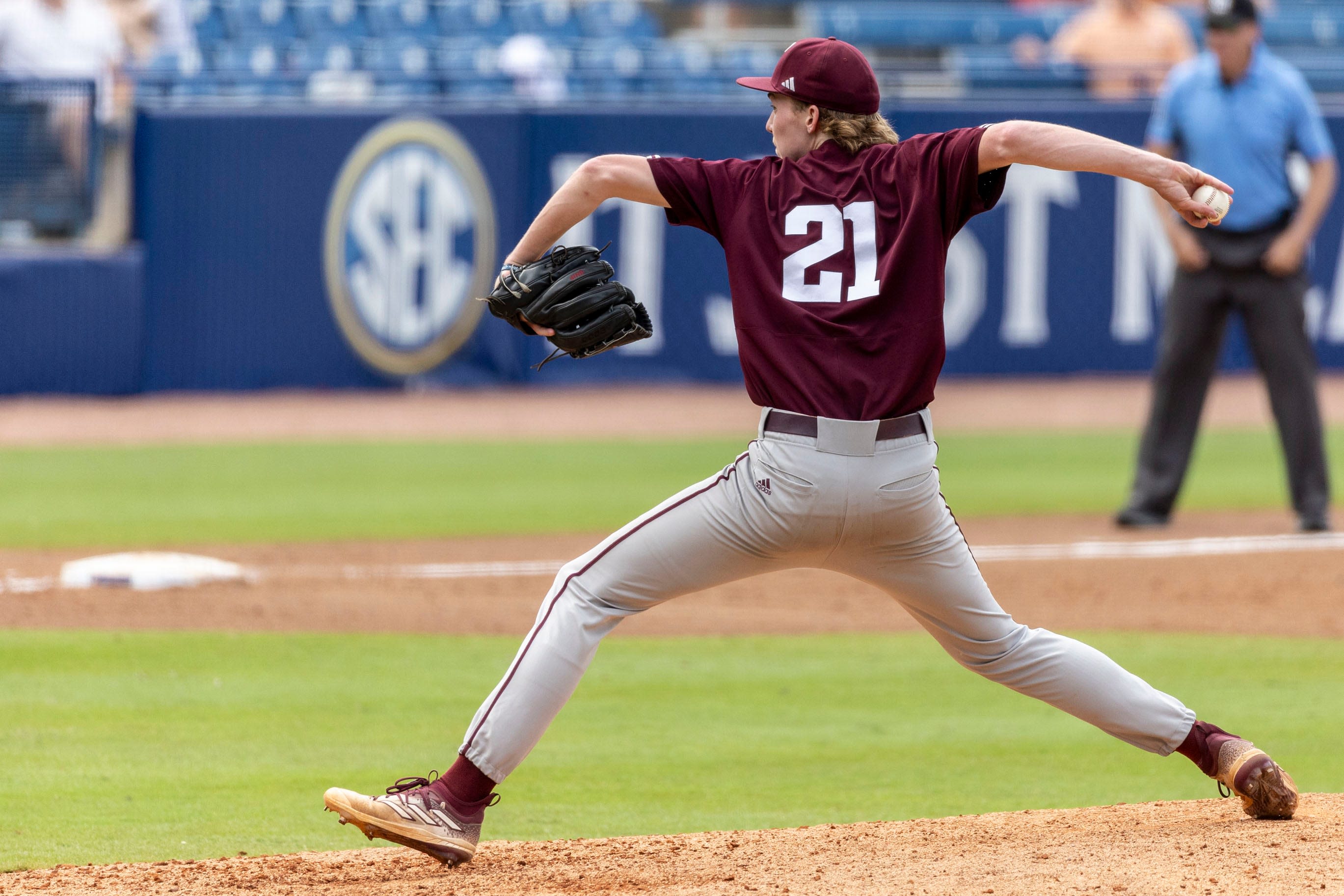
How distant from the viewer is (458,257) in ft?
45.6

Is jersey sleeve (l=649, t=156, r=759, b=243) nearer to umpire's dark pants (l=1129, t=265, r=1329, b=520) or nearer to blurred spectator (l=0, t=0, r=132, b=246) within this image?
umpire's dark pants (l=1129, t=265, r=1329, b=520)

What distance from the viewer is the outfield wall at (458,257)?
13570 mm

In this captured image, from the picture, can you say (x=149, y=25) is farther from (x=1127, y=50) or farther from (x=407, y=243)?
(x=1127, y=50)

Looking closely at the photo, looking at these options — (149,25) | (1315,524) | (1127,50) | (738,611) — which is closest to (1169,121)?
(1315,524)

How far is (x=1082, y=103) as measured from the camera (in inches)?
586

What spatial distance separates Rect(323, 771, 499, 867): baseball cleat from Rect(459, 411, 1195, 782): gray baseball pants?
113mm

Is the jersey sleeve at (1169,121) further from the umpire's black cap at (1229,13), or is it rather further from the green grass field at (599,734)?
the green grass field at (599,734)

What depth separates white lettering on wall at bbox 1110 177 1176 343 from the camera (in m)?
14.7

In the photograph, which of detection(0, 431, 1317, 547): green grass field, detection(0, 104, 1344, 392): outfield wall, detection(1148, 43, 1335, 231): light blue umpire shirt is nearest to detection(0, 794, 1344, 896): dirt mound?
detection(1148, 43, 1335, 231): light blue umpire shirt

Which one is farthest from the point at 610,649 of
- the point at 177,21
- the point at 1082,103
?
the point at 177,21

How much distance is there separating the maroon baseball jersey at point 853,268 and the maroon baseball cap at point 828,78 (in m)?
0.12

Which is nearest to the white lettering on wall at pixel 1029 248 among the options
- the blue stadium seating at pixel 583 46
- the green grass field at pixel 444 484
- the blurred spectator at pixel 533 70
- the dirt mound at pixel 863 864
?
the blue stadium seating at pixel 583 46

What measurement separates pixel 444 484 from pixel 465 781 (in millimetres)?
7278

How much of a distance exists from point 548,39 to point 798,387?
1410 centimetres
